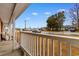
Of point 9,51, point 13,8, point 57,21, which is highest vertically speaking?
point 13,8

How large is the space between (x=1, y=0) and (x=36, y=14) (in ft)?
2.96

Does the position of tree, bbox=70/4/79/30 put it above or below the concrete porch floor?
above

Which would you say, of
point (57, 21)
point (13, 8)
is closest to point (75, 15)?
point (57, 21)

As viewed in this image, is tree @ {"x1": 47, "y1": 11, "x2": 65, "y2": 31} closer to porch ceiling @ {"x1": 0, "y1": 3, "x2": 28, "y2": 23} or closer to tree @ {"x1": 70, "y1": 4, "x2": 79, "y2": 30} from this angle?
tree @ {"x1": 70, "y1": 4, "x2": 79, "y2": 30}

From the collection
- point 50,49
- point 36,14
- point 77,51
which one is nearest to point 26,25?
point 36,14

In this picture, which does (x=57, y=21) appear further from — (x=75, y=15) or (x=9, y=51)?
(x=9, y=51)

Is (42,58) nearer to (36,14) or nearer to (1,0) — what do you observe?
(1,0)

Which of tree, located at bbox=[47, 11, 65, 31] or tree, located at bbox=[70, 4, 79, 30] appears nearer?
tree, located at bbox=[70, 4, 79, 30]

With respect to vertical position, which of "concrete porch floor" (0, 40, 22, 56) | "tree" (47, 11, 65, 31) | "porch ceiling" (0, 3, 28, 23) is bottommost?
"concrete porch floor" (0, 40, 22, 56)

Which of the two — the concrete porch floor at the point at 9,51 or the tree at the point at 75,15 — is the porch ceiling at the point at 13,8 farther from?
the tree at the point at 75,15

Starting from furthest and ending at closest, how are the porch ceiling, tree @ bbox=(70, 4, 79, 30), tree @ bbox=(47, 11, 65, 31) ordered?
the porch ceiling
tree @ bbox=(47, 11, 65, 31)
tree @ bbox=(70, 4, 79, 30)

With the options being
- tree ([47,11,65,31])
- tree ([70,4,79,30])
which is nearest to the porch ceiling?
tree ([47,11,65,31])

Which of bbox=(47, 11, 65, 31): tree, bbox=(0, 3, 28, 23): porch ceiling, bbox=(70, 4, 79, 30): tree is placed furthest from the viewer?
bbox=(0, 3, 28, 23): porch ceiling

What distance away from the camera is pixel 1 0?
1.96 meters
